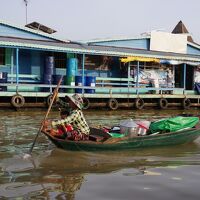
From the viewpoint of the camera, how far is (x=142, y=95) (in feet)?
67.9

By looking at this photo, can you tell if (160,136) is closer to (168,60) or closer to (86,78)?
(86,78)

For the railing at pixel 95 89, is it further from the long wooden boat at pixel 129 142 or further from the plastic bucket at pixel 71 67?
the long wooden boat at pixel 129 142

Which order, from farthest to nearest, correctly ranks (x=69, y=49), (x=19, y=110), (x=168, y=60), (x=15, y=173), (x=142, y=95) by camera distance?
(x=168, y=60)
(x=142, y=95)
(x=69, y=49)
(x=19, y=110)
(x=15, y=173)

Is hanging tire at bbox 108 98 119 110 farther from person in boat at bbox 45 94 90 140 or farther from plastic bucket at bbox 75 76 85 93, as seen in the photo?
A: person in boat at bbox 45 94 90 140

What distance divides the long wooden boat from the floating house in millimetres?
8975

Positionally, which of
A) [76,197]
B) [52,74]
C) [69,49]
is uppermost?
[69,49]

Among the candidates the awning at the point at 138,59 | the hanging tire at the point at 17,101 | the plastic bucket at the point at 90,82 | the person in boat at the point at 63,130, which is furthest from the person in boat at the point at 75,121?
the awning at the point at 138,59

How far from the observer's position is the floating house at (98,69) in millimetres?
18219

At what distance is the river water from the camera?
19.2 ft

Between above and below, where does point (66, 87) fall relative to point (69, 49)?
below

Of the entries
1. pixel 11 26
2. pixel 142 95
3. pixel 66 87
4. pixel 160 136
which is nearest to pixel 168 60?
pixel 142 95

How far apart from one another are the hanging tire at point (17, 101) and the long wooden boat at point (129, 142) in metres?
8.57

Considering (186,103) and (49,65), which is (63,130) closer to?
(49,65)

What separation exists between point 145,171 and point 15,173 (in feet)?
7.82
